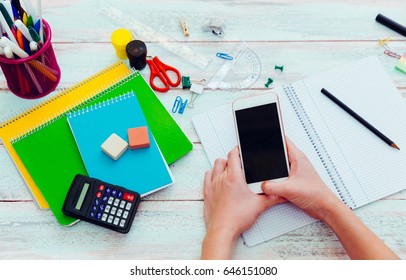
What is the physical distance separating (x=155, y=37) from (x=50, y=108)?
11.7 inches

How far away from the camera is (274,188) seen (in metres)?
0.90

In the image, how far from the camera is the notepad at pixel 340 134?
946 mm

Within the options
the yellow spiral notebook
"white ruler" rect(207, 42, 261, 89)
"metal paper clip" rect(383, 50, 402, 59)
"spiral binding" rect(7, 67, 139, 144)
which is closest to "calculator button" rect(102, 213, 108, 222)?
the yellow spiral notebook

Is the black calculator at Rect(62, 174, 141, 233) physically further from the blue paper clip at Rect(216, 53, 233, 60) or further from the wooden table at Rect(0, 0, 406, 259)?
the blue paper clip at Rect(216, 53, 233, 60)

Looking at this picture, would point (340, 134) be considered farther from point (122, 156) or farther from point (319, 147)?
point (122, 156)

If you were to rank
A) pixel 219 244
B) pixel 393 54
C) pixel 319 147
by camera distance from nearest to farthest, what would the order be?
pixel 219 244 < pixel 319 147 < pixel 393 54

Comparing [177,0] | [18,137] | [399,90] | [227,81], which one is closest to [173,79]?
[227,81]

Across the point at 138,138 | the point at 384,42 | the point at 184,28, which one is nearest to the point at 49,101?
the point at 138,138

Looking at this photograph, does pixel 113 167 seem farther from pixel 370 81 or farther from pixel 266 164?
pixel 370 81

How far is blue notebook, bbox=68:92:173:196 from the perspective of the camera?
3.09 ft

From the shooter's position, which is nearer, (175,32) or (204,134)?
(204,134)

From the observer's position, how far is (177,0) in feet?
3.79
